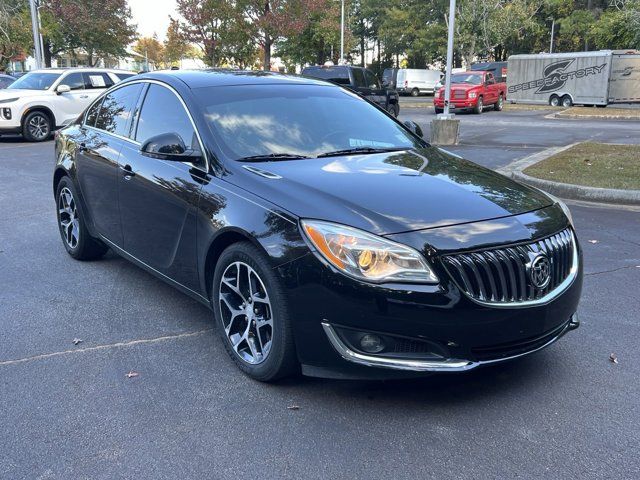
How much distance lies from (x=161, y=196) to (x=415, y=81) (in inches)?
1743

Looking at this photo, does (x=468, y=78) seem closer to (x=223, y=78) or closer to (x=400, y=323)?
(x=223, y=78)

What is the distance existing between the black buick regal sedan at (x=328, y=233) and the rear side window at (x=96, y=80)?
12747 mm

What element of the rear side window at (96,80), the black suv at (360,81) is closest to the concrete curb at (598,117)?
the black suv at (360,81)

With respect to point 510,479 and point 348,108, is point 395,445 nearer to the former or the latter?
point 510,479

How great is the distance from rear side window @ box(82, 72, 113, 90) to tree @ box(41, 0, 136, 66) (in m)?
21.2

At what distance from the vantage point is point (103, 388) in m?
3.37

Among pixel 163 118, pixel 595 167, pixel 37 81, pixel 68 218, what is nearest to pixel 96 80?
pixel 37 81

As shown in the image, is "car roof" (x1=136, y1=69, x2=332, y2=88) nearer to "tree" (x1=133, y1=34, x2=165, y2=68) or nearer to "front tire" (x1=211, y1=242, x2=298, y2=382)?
"front tire" (x1=211, y1=242, x2=298, y2=382)

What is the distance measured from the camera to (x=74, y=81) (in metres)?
16.0

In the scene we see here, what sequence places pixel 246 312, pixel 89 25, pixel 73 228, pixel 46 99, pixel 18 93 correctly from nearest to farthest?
pixel 246 312, pixel 73 228, pixel 18 93, pixel 46 99, pixel 89 25

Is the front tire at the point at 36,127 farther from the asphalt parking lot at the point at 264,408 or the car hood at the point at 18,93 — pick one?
the asphalt parking lot at the point at 264,408

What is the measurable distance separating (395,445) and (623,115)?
24214mm

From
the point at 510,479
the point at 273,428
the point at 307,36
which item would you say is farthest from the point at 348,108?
the point at 307,36

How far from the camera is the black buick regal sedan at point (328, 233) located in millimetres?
2885
